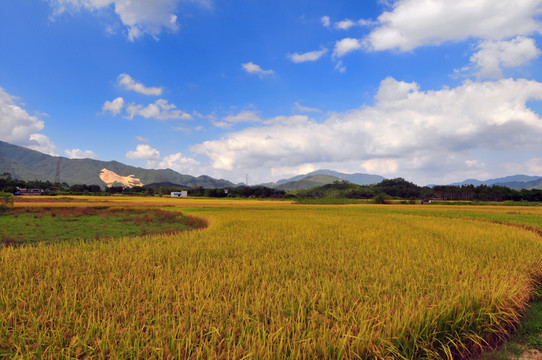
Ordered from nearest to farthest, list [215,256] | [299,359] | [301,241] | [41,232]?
[299,359] → [215,256] → [301,241] → [41,232]

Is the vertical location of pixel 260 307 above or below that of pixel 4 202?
below

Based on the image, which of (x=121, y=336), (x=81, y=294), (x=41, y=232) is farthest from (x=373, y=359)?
(x=41, y=232)

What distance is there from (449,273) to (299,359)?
464cm

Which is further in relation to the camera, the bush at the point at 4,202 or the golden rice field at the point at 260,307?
the bush at the point at 4,202

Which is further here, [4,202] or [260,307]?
[4,202]

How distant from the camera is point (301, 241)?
8.87 metres

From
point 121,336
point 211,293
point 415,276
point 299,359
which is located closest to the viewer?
point 299,359

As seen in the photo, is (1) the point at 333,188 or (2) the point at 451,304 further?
Answer: (1) the point at 333,188

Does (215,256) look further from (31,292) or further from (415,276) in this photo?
(415,276)

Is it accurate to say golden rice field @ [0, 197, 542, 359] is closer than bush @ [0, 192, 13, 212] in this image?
Yes

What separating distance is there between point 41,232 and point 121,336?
54.3 feet

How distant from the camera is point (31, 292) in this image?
4160 millimetres

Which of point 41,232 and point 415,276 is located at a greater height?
point 415,276

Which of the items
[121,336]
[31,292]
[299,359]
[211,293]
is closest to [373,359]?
[299,359]
